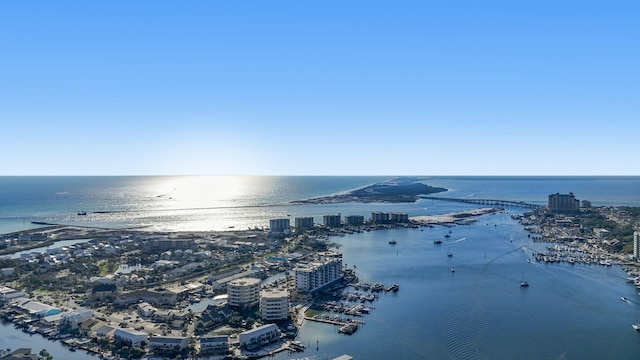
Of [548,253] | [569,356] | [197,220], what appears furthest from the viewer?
[197,220]

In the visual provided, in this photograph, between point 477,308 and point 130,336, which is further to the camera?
point 477,308

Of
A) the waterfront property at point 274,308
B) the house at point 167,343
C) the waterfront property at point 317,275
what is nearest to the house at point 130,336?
the house at point 167,343

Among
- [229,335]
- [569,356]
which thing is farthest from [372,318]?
[569,356]

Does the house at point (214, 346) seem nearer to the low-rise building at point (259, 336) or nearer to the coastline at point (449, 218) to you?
the low-rise building at point (259, 336)

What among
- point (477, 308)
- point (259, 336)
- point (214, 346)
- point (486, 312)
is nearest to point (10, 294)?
point (214, 346)

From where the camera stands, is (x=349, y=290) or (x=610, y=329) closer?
(x=610, y=329)


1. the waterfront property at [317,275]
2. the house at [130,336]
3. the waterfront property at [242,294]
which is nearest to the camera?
the house at [130,336]

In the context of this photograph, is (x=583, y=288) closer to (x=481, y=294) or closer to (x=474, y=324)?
(x=481, y=294)

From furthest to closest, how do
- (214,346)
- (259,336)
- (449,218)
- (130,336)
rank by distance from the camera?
(449,218), (259,336), (130,336), (214,346)

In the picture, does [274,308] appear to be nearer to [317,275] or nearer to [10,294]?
[317,275]

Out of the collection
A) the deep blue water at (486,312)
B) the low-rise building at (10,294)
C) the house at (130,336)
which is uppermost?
the low-rise building at (10,294)

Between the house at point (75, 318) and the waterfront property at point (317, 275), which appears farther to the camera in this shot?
the waterfront property at point (317, 275)
